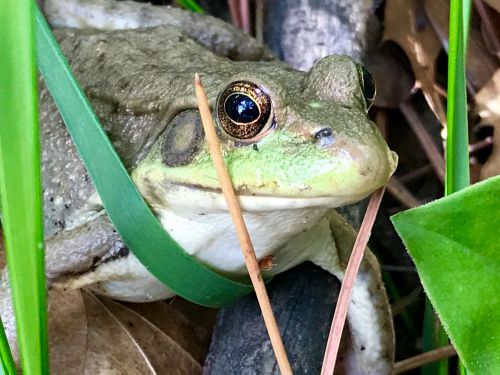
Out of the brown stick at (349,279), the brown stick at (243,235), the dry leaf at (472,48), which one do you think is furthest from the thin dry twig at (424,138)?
the brown stick at (243,235)

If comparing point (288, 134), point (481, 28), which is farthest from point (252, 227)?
point (481, 28)

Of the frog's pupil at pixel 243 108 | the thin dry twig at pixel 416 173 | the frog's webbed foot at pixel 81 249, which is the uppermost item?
the frog's pupil at pixel 243 108

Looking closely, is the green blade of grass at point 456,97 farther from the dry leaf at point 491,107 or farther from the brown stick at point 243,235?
the dry leaf at point 491,107

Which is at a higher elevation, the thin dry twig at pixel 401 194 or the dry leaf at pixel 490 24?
the dry leaf at pixel 490 24

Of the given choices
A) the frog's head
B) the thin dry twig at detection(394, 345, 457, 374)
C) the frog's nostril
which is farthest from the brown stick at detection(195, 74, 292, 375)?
the thin dry twig at detection(394, 345, 457, 374)

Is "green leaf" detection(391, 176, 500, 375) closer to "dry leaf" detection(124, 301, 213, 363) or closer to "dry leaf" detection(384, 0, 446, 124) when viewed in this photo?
"dry leaf" detection(124, 301, 213, 363)

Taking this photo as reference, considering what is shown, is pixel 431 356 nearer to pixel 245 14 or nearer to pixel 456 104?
pixel 456 104

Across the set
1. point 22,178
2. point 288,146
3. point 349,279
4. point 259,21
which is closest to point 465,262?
point 349,279
